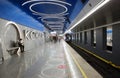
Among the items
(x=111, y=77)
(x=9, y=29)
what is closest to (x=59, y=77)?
(x=111, y=77)

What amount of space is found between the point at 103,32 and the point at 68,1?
149 inches

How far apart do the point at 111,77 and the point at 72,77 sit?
5.65 ft

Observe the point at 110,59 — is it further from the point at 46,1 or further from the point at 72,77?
the point at 46,1

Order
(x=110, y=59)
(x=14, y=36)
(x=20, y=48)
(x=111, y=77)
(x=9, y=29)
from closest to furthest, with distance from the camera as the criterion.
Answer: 1. (x=111, y=77)
2. (x=110, y=59)
3. (x=9, y=29)
4. (x=14, y=36)
5. (x=20, y=48)

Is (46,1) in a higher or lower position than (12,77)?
higher

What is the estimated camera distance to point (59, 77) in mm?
5055

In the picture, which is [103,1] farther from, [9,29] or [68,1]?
[9,29]

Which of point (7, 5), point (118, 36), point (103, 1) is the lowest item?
point (118, 36)

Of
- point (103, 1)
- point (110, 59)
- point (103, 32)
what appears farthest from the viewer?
point (103, 32)

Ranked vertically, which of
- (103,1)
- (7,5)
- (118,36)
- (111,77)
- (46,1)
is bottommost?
(111,77)

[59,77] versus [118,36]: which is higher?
[118,36]

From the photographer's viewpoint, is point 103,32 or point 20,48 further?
point 20,48

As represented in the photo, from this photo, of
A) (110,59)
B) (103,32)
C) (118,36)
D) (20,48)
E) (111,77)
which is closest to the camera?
(111,77)

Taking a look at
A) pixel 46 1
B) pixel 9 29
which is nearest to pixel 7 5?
pixel 9 29
